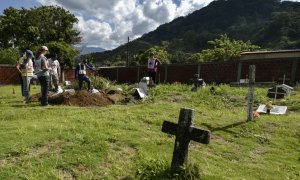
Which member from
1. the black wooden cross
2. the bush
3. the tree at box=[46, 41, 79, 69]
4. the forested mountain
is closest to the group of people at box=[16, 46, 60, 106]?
the black wooden cross

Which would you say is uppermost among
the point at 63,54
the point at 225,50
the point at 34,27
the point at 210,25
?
the point at 210,25

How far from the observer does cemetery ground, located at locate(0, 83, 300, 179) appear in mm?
5508

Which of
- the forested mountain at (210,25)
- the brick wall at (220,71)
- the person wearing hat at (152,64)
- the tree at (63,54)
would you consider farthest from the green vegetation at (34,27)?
the forested mountain at (210,25)

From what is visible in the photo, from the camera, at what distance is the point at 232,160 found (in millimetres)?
6562

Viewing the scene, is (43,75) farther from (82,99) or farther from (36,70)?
(82,99)

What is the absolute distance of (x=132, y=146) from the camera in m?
6.61

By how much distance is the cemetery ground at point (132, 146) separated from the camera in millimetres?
5508

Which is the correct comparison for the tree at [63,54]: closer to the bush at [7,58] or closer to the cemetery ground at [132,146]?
the bush at [7,58]

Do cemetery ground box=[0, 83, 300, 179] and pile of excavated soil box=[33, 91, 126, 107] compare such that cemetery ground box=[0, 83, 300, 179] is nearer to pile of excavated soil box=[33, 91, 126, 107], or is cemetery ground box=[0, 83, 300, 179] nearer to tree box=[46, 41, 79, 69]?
pile of excavated soil box=[33, 91, 126, 107]

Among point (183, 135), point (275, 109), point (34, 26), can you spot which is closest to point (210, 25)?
point (34, 26)

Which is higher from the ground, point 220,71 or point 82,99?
point 220,71

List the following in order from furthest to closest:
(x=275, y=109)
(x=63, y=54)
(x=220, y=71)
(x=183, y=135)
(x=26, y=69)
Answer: (x=63, y=54)
(x=220, y=71)
(x=26, y=69)
(x=275, y=109)
(x=183, y=135)

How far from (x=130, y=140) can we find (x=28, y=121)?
9.21 feet

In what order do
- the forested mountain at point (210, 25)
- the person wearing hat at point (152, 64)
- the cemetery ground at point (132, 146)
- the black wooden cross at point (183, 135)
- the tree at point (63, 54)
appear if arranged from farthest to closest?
the forested mountain at point (210, 25)
the tree at point (63, 54)
the person wearing hat at point (152, 64)
the cemetery ground at point (132, 146)
the black wooden cross at point (183, 135)
